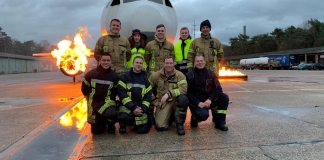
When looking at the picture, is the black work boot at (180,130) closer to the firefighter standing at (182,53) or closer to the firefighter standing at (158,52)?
the firefighter standing at (158,52)

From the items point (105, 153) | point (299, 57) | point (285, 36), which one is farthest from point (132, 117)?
point (285, 36)

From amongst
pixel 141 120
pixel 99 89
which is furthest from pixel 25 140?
pixel 141 120

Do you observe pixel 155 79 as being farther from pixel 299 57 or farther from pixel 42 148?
pixel 299 57

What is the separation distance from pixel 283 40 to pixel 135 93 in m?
75.4

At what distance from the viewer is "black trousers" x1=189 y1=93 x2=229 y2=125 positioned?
4160mm

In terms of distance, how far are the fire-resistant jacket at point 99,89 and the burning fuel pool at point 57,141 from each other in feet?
1.36

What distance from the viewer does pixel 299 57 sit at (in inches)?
1922

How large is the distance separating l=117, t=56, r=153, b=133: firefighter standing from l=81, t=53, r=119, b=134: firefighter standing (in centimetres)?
13

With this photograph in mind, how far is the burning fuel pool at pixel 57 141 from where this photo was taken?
126 inches

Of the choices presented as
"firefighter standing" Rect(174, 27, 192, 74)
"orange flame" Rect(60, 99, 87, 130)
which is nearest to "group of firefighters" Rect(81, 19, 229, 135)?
"orange flame" Rect(60, 99, 87, 130)

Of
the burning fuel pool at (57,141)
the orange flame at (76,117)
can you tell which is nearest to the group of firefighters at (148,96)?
the burning fuel pool at (57,141)

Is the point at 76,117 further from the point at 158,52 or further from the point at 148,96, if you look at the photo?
the point at 158,52

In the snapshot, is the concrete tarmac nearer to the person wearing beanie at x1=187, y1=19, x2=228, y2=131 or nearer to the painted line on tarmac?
the painted line on tarmac

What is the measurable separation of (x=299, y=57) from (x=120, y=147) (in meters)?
52.1
